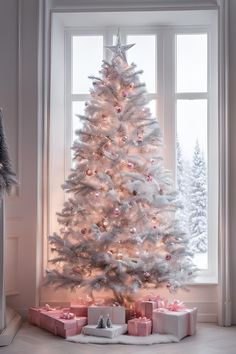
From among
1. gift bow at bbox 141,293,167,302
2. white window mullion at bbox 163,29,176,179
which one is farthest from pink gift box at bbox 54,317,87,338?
white window mullion at bbox 163,29,176,179

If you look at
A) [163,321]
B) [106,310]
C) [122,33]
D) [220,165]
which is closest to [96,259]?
[106,310]

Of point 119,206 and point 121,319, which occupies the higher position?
point 119,206

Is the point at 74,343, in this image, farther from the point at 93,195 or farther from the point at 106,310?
the point at 93,195

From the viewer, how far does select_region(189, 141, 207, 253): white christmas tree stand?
566 centimetres

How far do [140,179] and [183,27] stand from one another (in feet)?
5.55

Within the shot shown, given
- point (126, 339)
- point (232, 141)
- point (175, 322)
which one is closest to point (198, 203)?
point (232, 141)

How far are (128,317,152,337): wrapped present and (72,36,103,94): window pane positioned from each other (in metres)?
2.29

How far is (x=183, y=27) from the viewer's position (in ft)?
18.8

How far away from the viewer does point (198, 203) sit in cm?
→ 567

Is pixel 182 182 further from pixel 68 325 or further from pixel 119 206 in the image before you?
pixel 68 325

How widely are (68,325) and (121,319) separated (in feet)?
1.44

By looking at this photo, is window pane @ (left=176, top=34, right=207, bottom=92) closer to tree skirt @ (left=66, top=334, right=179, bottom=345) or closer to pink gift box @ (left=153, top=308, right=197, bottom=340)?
pink gift box @ (left=153, top=308, right=197, bottom=340)

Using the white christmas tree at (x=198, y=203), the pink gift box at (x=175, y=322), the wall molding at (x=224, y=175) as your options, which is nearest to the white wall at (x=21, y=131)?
the pink gift box at (x=175, y=322)

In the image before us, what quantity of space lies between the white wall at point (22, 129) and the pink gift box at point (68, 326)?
60cm
